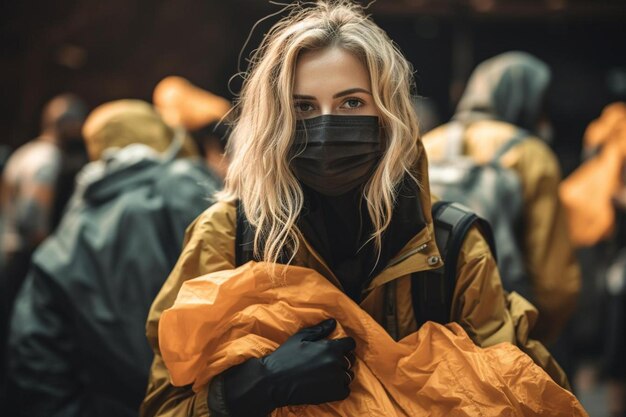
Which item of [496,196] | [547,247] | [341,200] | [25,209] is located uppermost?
[341,200]

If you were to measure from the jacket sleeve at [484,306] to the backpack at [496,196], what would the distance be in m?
1.49

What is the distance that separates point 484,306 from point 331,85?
2.44 feet

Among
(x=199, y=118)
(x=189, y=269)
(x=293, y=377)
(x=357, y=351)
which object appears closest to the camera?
(x=293, y=377)

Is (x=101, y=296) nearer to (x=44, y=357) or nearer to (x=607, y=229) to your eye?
(x=44, y=357)

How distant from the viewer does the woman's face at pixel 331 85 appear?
220cm

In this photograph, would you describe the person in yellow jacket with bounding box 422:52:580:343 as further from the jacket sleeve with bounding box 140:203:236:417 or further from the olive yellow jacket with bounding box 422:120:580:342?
the jacket sleeve with bounding box 140:203:236:417

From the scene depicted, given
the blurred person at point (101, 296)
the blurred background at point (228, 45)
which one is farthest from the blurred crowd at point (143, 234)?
the blurred background at point (228, 45)

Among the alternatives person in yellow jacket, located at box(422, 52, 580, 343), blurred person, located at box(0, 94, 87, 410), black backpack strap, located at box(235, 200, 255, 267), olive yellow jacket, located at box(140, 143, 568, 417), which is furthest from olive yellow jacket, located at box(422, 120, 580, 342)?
blurred person, located at box(0, 94, 87, 410)

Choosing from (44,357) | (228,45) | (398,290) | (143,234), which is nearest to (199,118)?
(143,234)

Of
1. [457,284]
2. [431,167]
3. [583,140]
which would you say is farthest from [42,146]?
[583,140]

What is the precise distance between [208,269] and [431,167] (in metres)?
2.06

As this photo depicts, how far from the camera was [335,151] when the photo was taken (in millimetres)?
2164

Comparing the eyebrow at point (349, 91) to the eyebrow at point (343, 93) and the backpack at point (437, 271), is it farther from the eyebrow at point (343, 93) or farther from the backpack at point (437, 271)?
the backpack at point (437, 271)

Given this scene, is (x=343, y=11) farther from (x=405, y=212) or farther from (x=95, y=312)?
(x=95, y=312)
